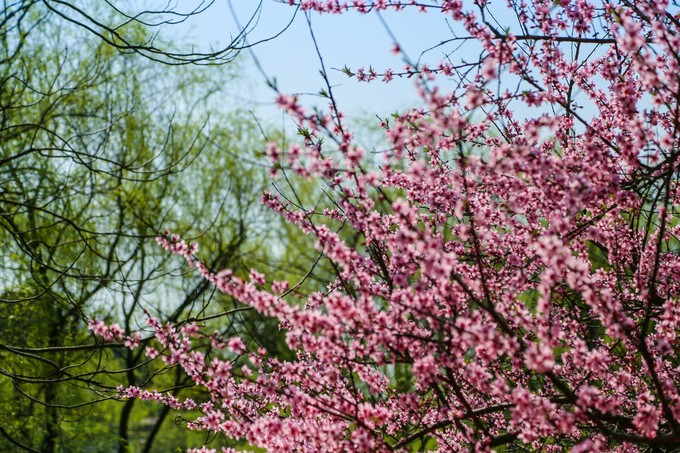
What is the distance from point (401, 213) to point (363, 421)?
1.18 meters

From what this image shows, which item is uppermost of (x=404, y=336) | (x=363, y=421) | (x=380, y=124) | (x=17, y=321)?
(x=17, y=321)

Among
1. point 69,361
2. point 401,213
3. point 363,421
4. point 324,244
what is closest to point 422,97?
point 401,213

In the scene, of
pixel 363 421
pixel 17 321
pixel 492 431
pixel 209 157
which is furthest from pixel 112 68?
pixel 363 421

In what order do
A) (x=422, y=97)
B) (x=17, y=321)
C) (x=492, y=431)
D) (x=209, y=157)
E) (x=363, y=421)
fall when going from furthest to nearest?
(x=209, y=157), (x=17, y=321), (x=492, y=431), (x=363, y=421), (x=422, y=97)

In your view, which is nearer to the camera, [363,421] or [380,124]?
[363,421]

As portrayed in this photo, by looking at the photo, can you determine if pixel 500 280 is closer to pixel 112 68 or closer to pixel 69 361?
pixel 69 361

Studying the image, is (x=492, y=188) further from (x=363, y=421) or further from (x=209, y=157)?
(x=209, y=157)

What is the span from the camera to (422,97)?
2.96 meters

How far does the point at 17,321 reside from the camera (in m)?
9.96

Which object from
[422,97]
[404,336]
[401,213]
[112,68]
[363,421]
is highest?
[112,68]

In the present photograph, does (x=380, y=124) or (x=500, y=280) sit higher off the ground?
(x=380, y=124)

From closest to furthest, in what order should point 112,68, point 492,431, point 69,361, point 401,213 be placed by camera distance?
1. point 401,213
2. point 492,431
3. point 69,361
4. point 112,68

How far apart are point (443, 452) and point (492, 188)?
6.33ft

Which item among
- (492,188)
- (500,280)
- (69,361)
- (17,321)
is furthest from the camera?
(69,361)
